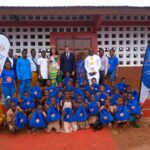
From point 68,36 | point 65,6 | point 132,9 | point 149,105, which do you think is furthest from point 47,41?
point 149,105

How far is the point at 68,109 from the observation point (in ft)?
26.3

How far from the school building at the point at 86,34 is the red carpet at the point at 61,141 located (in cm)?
369

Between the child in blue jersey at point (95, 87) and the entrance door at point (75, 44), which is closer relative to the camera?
the child in blue jersey at point (95, 87)

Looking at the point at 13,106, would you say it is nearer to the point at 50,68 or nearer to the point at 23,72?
the point at 23,72

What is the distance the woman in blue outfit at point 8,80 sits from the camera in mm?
8613

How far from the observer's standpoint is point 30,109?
807 centimetres

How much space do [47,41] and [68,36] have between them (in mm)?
722

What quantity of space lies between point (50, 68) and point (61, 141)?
2453mm

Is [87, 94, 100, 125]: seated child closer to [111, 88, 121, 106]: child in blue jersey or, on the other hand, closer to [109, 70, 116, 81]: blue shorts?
[111, 88, 121, 106]: child in blue jersey

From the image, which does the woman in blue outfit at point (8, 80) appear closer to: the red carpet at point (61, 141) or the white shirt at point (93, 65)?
the red carpet at point (61, 141)

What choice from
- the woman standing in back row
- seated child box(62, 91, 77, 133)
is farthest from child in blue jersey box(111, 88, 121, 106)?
the woman standing in back row

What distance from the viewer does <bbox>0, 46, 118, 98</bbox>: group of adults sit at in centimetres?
873
